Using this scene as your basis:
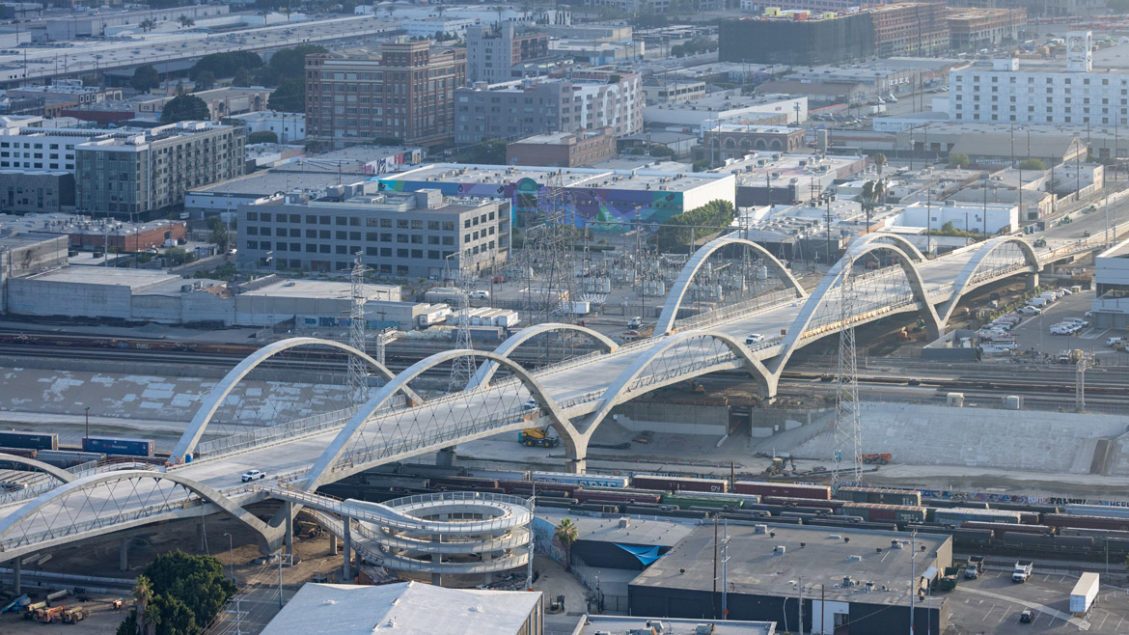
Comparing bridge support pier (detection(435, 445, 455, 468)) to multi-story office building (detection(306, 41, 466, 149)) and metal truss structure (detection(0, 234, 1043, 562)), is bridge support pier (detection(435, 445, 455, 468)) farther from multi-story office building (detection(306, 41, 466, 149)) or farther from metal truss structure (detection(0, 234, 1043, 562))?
multi-story office building (detection(306, 41, 466, 149))

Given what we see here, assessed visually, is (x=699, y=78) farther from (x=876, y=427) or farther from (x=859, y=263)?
(x=876, y=427)

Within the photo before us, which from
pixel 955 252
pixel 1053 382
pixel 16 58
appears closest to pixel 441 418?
pixel 1053 382

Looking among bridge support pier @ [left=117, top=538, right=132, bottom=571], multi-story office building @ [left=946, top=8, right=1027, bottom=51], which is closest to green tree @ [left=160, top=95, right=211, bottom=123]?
multi-story office building @ [left=946, top=8, right=1027, bottom=51]

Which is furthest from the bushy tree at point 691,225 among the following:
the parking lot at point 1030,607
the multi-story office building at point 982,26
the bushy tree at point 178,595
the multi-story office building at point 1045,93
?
the multi-story office building at point 982,26

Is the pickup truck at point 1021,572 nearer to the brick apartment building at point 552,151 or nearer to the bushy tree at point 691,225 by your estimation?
the bushy tree at point 691,225

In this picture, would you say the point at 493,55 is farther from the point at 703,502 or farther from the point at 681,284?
the point at 703,502
